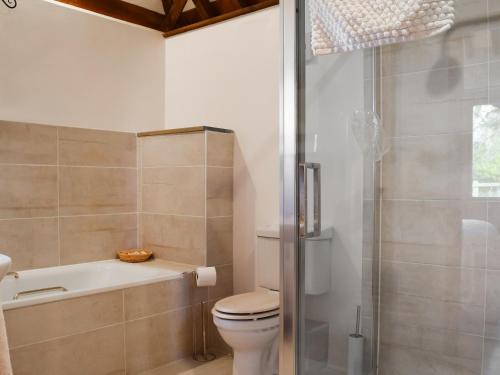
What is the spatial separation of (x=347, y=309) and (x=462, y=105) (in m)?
0.88

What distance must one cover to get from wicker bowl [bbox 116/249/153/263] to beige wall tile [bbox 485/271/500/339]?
8.09 ft

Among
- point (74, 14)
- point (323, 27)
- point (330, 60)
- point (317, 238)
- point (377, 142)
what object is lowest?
point (317, 238)

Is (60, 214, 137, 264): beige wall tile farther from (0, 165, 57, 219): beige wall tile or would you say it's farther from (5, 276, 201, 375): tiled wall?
(5, 276, 201, 375): tiled wall

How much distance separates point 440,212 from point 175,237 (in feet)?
7.12

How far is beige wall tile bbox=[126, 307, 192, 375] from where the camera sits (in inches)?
112

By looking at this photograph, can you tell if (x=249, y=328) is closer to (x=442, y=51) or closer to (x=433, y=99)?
(x=433, y=99)

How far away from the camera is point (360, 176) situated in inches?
72.5

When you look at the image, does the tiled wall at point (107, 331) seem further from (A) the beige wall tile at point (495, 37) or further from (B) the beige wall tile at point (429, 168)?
(A) the beige wall tile at point (495, 37)

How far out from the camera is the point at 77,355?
2.59 m

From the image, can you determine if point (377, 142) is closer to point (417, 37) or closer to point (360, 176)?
A: point (360, 176)

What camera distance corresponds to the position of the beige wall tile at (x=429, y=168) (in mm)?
1562

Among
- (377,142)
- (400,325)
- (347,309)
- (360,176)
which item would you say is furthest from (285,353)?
(377,142)

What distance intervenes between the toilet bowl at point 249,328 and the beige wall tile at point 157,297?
0.56 metres

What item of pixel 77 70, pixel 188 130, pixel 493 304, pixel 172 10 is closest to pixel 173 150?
pixel 188 130
